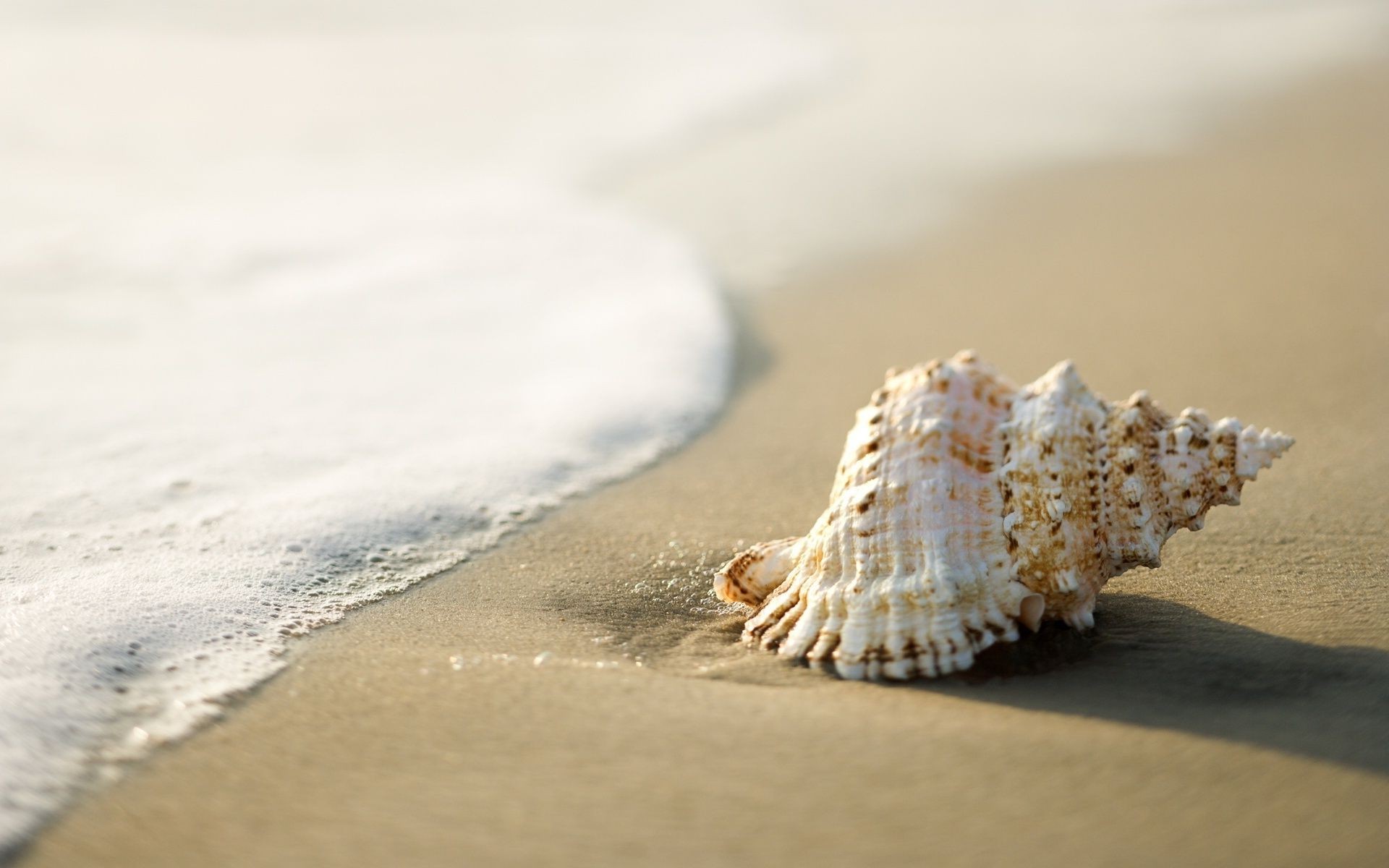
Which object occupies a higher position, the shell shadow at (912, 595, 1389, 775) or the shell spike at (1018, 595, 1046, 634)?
the shell spike at (1018, 595, 1046, 634)

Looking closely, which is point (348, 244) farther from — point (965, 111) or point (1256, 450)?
point (1256, 450)

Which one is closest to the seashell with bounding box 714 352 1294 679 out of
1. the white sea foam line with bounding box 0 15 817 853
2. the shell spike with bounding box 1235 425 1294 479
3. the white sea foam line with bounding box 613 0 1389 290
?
the shell spike with bounding box 1235 425 1294 479

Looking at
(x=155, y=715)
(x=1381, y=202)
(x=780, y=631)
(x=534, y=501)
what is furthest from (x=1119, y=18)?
(x=155, y=715)

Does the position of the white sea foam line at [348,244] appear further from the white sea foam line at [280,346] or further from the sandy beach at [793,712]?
the sandy beach at [793,712]

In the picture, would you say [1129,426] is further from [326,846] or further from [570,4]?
[570,4]

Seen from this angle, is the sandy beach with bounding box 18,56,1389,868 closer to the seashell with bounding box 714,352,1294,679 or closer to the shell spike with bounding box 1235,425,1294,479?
the seashell with bounding box 714,352,1294,679

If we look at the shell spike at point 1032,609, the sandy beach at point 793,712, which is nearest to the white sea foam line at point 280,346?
the sandy beach at point 793,712
